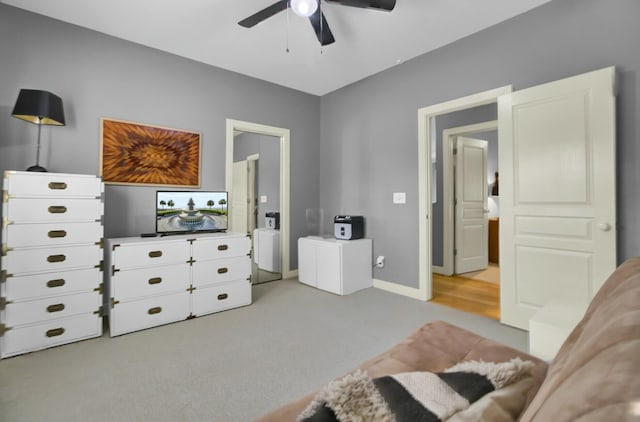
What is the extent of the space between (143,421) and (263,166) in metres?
3.15

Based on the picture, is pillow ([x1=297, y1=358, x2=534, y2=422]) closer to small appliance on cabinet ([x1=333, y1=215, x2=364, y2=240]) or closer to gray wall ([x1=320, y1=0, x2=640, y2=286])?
gray wall ([x1=320, y1=0, x2=640, y2=286])

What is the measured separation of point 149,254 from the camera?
2.59 m

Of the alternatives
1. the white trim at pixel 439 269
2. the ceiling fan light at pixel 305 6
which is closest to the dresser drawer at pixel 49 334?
the ceiling fan light at pixel 305 6

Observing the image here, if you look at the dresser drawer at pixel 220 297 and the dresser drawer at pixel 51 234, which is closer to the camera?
the dresser drawer at pixel 51 234

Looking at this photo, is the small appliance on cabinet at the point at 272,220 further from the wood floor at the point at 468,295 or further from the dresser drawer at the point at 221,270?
the wood floor at the point at 468,295

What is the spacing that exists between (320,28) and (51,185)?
2.44m

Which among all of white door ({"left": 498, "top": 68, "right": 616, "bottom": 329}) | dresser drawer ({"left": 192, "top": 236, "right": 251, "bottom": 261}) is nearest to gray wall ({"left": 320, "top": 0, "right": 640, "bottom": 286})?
white door ({"left": 498, "top": 68, "right": 616, "bottom": 329})

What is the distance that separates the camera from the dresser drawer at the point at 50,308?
6.90 ft

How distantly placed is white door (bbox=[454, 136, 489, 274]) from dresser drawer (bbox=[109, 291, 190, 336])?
3826 millimetres

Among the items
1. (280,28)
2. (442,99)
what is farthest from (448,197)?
(280,28)

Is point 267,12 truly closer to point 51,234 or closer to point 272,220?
point 51,234

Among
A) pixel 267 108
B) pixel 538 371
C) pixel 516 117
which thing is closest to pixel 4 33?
pixel 267 108

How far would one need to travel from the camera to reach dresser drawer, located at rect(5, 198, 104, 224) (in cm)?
212

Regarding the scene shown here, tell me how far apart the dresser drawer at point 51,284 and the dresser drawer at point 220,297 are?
0.82 meters
